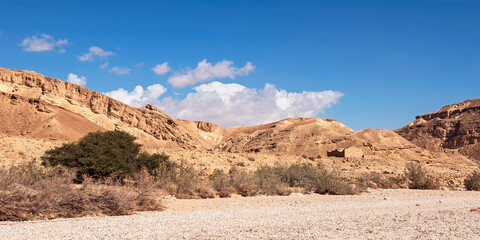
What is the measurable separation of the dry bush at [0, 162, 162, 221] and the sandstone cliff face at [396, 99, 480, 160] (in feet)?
306

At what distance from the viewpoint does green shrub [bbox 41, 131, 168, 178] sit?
14906 millimetres

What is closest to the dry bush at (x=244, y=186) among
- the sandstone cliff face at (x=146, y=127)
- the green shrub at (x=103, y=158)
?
the green shrub at (x=103, y=158)

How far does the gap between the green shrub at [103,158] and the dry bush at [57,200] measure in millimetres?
5088

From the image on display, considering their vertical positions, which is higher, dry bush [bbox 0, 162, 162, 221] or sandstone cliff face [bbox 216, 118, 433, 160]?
sandstone cliff face [bbox 216, 118, 433, 160]

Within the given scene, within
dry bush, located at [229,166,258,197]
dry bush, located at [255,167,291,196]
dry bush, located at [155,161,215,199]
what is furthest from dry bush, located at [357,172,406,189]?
dry bush, located at [155,161,215,199]

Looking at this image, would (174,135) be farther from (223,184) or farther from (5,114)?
(223,184)

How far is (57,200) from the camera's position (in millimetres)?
8500

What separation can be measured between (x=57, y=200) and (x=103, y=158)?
6.82m

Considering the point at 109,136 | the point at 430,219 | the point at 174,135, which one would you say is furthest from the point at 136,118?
the point at 430,219

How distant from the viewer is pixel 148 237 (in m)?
6.05

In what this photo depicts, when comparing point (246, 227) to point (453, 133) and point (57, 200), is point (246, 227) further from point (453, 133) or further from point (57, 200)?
point (453, 133)

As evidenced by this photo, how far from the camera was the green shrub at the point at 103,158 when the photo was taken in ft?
48.9

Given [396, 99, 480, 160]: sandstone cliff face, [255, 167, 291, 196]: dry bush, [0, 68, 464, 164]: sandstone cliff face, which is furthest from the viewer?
[396, 99, 480, 160]: sandstone cliff face

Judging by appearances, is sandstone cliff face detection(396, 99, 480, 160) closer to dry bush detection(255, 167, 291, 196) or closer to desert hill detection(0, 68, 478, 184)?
desert hill detection(0, 68, 478, 184)
